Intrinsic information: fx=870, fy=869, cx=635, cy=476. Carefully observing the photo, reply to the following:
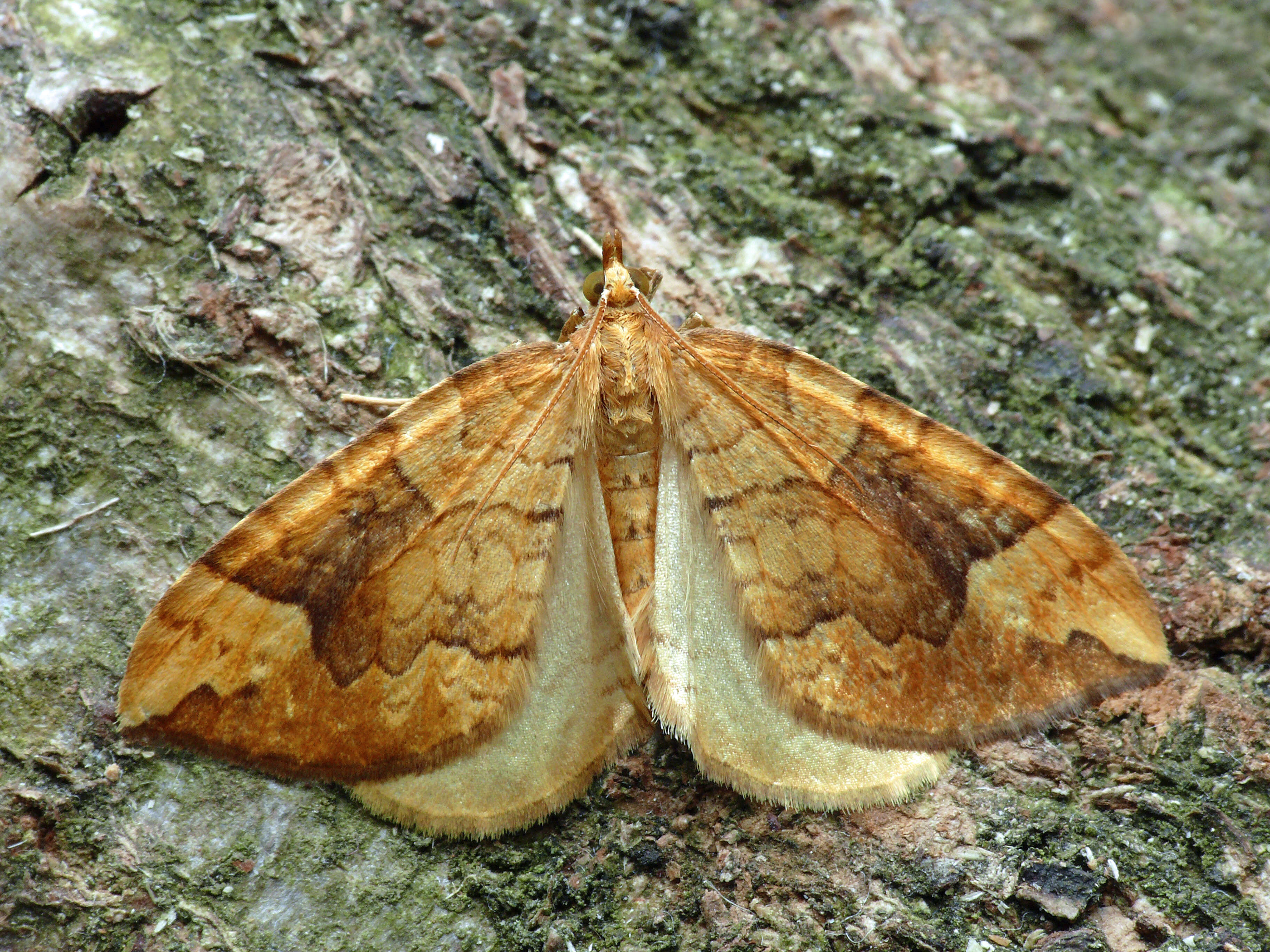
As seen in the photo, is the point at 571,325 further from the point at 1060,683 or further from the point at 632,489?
the point at 1060,683

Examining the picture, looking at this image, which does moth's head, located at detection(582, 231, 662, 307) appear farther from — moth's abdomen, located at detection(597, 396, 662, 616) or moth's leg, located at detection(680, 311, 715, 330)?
moth's abdomen, located at detection(597, 396, 662, 616)

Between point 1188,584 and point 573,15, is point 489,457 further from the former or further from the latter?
point 1188,584

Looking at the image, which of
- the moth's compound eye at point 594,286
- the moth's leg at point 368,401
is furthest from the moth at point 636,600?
the moth's leg at point 368,401

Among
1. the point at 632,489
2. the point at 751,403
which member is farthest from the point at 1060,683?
the point at 632,489

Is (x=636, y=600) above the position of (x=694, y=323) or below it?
below

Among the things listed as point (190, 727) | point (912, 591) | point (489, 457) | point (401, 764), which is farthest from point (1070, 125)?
point (190, 727)

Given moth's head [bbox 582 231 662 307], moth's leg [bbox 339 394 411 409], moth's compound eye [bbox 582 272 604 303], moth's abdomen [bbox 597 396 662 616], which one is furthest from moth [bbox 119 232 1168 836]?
moth's leg [bbox 339 394 411 409]

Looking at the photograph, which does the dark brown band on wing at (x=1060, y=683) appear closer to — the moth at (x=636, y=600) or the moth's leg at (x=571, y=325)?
the moth at (x=636, y=600)
